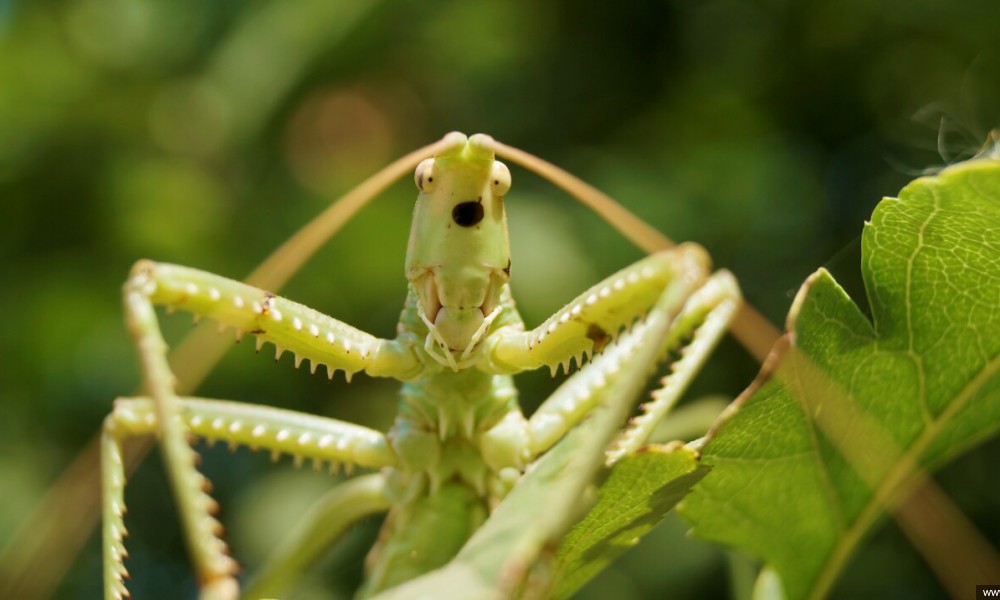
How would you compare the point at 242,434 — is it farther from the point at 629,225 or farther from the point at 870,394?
the point at 870,394

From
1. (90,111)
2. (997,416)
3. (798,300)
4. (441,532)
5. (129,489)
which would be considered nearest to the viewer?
(798,300)

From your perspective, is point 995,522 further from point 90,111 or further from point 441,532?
point 90,111

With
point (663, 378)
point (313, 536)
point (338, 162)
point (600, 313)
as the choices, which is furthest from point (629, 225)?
point (338, 162)

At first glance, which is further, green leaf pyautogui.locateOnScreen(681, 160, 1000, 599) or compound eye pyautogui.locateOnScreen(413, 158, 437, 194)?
compound eye pyautogui.locateOnScreen(413, 158, 437, 194)

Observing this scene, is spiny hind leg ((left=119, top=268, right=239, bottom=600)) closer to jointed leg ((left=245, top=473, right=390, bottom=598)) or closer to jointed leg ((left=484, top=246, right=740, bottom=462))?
jointed leg ((left=484, top=246, right=740, bottom=462))

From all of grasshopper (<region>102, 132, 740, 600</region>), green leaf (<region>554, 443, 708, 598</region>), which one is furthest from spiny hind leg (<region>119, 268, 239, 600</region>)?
green leaf (<region>554, 443, 708, 598</region>)

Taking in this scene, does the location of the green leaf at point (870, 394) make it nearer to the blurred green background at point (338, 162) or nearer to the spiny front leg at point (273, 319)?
the spiny front leg at point (273, 319)

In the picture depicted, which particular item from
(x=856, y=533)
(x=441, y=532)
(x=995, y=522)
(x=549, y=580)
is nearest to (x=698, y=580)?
(x=995, y=522)
